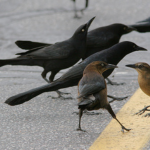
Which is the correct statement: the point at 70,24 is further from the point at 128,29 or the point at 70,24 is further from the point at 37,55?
the point at 37,55

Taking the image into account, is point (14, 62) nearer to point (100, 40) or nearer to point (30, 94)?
point (30, 94)

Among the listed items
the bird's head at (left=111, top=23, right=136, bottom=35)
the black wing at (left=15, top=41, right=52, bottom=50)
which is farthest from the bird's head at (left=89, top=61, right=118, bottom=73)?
the bird's head at (left=111, top=23, right=136, bottom=35)

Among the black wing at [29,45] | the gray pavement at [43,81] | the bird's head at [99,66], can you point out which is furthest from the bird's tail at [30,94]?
the black wing at [29,45]

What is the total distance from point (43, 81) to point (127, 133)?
7.71 ft

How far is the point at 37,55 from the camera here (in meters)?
5.93

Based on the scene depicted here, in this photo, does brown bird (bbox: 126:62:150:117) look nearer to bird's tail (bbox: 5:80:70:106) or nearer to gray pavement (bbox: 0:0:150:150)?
gray pavement (bbox: 0:0:150:150)

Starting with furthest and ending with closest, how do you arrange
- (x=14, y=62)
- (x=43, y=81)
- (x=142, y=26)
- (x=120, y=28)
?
1. (x=142, y=26)
2. (x=120, y=28)
3. (x=43, y=81)
4. (x=14, y=62)

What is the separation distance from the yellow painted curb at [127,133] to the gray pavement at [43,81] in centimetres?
9

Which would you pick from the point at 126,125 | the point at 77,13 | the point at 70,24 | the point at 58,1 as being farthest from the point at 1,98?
the point at 58,1

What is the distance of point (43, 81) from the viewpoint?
6.58m

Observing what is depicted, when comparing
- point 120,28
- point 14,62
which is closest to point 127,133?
point 14,62

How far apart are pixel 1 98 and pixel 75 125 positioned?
1.42m

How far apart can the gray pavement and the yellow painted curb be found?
94 mm

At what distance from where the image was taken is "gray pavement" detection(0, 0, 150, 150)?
4.43 metres
